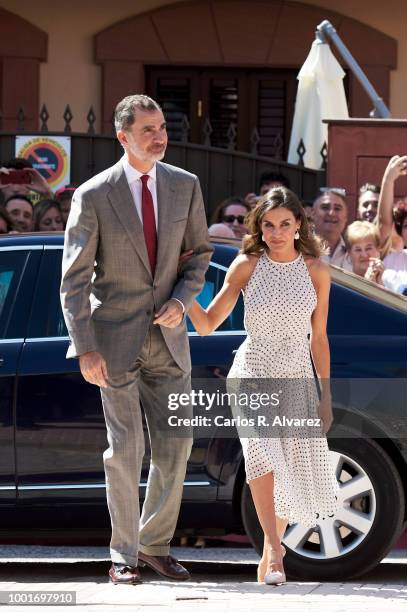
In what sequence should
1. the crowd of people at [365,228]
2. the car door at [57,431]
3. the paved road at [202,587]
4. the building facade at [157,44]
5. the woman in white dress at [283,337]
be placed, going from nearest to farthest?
the paved road at [202,587]
the woman in white dress at [283,337]
the car door at [57,431]
the crowd of people at [365,228]
the building facade at [157,44]

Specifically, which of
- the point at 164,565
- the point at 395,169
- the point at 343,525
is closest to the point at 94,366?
the point at 164,565

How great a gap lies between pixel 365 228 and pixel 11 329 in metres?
3.24

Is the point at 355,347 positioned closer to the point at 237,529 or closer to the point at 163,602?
the point at 237,529

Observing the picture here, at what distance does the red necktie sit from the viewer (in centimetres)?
654

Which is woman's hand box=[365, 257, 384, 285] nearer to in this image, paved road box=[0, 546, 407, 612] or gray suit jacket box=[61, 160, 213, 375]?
paved road box=[0, 546, 407, 612]

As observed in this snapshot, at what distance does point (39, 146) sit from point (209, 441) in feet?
20.5

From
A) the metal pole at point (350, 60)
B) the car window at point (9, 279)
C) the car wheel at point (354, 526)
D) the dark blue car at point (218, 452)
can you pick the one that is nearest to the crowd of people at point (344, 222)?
the dark blue car at point (218, 452)

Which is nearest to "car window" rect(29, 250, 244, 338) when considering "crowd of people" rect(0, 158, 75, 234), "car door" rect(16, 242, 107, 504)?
"car door" rect(16, 242, 107, 504)

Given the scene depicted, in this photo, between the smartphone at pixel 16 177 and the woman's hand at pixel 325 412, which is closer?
the woman's hand at pixel 325 412

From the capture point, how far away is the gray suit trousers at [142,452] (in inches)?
254

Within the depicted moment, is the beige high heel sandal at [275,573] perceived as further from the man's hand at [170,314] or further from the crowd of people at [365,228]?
the crowd of people at [365,228]

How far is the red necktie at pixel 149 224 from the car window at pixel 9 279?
1466 mm

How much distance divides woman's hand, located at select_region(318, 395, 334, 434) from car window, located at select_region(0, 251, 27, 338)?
1.71 meters

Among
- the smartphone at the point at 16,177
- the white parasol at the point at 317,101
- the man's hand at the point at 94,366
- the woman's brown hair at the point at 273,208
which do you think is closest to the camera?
the man's hand at the point at 94,366
